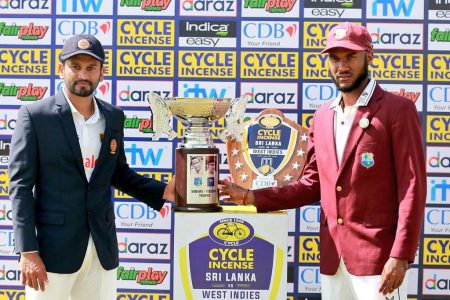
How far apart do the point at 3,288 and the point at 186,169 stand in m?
1.94

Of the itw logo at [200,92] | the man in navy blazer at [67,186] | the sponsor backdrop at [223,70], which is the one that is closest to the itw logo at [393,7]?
the sponsor backdrop at [223,70]

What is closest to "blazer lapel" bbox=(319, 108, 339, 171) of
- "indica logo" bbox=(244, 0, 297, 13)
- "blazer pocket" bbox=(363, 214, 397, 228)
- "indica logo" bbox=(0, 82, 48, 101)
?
"blazer pocket" bbox=(363, 214, 397, 228)

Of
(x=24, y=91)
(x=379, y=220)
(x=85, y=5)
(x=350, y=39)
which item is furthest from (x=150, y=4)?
(x=379, y=220)

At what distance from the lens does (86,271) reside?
275 centimetres

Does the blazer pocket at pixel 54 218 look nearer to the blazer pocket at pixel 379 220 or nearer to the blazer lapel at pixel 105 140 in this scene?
the blazer lapel at pixel 105 140

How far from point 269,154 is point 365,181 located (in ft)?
2.08

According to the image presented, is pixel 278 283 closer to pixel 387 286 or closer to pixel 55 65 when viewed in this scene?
pixel 387 286

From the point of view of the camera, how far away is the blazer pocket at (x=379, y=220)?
2.51 meters

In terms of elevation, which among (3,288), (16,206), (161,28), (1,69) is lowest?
(3,288)

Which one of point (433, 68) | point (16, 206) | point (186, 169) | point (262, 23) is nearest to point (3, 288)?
point (16, 206)

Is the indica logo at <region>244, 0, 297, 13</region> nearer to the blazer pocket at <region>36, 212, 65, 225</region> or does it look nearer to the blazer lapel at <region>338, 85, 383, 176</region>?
the blazer lapel at <region>338, 85, 383, 176</region>

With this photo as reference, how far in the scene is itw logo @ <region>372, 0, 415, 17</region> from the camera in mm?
3760

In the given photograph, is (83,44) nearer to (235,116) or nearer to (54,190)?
(54,190)

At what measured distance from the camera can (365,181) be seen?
2.53m
